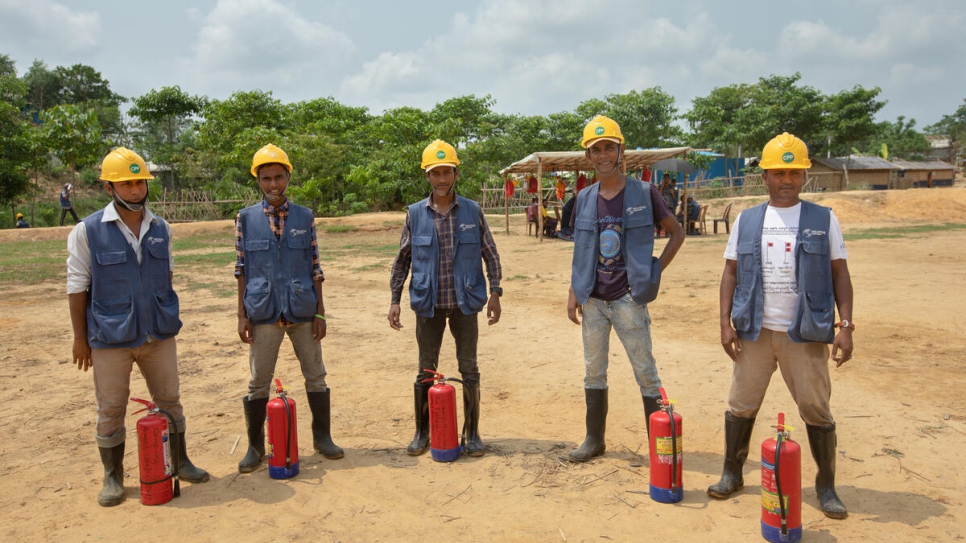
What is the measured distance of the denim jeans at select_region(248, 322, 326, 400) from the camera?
14.0 feet

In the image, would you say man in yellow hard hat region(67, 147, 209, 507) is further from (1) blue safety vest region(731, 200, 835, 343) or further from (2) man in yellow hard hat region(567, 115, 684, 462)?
(1) blue safety vest region(731, 200, 835, 343)

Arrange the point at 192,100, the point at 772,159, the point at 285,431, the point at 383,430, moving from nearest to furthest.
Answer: the point at 772,159, the point at 285,431, the point at 383,430, the point at 192,100

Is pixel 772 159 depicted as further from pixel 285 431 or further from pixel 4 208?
pixel 4 208

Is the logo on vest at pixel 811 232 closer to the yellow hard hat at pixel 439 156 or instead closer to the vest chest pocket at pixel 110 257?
the yellow hard hat at pixel 439 156

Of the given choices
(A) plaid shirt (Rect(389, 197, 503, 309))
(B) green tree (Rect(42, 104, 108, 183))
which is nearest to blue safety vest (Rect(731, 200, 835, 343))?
(A) plaid shirt (Rect(389, 197, 503, 309))

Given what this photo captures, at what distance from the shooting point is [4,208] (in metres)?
29.2

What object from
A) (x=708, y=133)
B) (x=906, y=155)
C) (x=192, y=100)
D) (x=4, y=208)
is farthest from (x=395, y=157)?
(x=906, y=155)

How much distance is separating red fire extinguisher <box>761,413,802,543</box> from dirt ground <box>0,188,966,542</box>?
0.54 feet

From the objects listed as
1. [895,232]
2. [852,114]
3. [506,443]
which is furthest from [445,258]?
[852,114]

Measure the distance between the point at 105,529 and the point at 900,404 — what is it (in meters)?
5.30

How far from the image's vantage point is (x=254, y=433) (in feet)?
14.4

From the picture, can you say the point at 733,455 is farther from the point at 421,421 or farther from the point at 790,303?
the point at 421,421

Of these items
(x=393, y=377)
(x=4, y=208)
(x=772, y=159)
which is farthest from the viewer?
(x=4, y=208)

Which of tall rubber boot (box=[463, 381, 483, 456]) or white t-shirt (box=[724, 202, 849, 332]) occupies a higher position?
white t-shirt (box=[724, 202, 849, 332])
